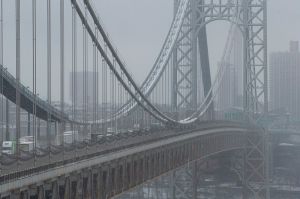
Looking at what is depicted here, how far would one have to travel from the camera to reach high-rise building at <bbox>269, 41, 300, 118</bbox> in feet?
276

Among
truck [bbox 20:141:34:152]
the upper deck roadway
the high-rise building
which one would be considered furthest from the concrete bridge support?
the high-rise building

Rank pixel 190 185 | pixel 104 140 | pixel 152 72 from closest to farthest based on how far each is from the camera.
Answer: pixel 104 140, pixel 152 72, pixel 190 185

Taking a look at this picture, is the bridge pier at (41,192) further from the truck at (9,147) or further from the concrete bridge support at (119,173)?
the truck at (9,147)

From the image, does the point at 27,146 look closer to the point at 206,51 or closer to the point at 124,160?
the point at 124,160

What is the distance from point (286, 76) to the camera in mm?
88750

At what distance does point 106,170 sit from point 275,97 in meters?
66.6

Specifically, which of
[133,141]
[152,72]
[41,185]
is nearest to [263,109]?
[152,72]

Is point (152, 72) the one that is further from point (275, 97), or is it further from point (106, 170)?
point (275, 97)

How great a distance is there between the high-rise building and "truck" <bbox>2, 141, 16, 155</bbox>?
69473mm

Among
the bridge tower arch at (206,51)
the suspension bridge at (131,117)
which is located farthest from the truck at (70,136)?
the bridge tower arch at (206,51)

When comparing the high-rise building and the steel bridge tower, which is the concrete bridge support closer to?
the steel bridge tower

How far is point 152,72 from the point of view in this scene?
113ft

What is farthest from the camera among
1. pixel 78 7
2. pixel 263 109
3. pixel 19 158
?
pixel 263 109

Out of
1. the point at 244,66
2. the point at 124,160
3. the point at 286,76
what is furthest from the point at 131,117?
the point at 286,76
